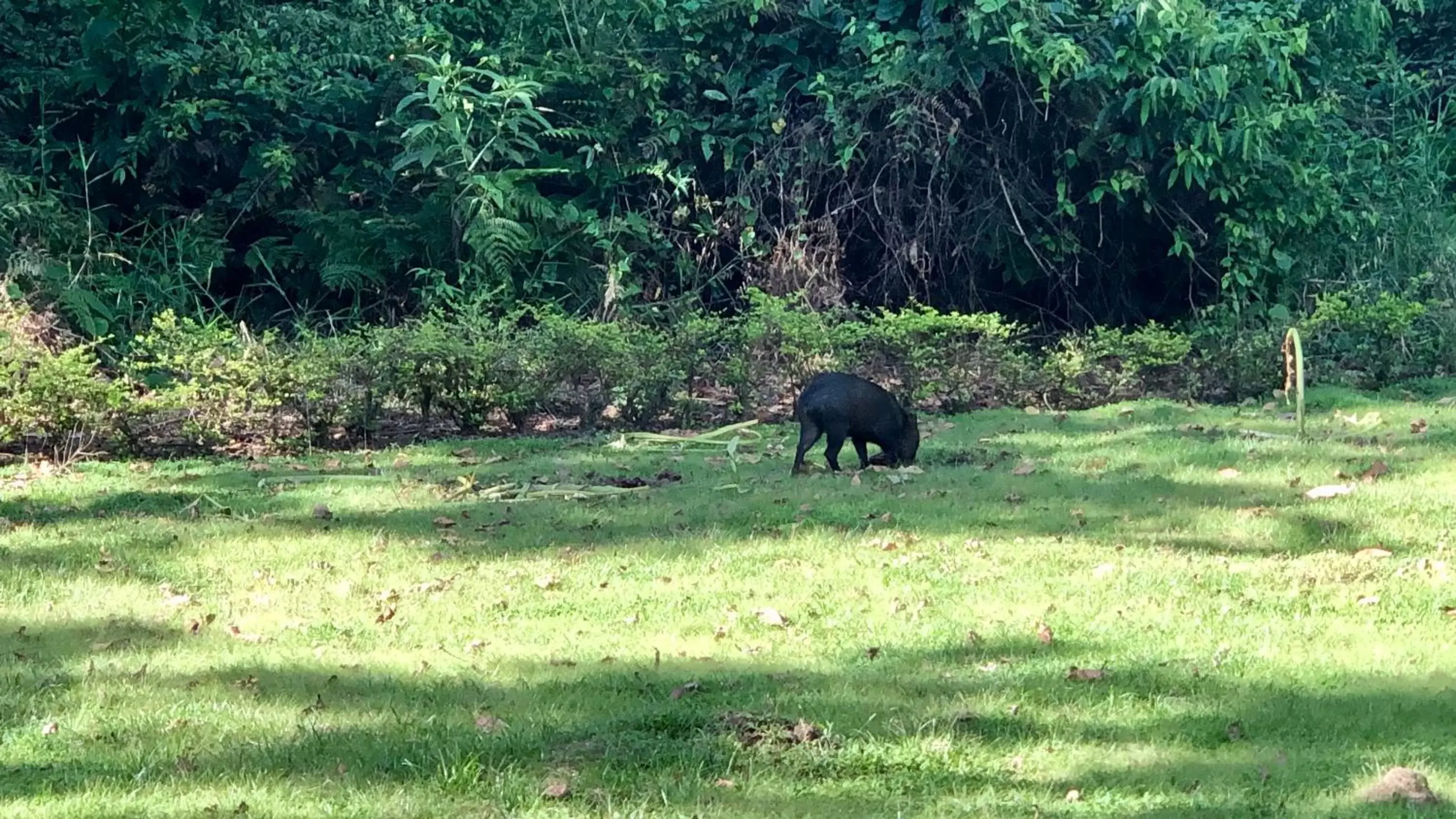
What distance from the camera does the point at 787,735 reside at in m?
4.72

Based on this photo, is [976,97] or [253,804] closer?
[253,804]

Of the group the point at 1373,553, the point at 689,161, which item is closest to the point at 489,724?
the point at 1373,553

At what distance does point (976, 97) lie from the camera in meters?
15.4

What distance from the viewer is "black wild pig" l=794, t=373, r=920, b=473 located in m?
9.88

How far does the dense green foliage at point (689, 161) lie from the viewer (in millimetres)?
14766

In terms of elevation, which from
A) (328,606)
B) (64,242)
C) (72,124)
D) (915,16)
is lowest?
(328,606)

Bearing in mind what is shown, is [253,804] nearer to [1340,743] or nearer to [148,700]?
[148,700]

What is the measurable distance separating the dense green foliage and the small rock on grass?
35.5 ft

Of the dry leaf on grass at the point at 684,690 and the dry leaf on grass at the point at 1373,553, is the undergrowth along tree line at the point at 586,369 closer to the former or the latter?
the dry leaf on grass at the point at 1373,553

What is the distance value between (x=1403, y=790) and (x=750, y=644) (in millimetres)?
2431

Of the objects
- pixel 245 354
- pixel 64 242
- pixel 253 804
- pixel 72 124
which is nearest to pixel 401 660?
pixel 253 804

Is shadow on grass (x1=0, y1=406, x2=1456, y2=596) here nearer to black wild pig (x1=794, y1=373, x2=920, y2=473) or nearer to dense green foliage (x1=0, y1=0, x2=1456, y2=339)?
black wild pig (x1=794, y1=373, x2=920, y2=473)

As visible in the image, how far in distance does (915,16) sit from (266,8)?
6.96 meters

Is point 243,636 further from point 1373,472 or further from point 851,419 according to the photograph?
point 1373,472
